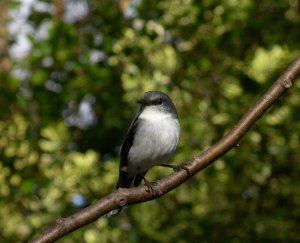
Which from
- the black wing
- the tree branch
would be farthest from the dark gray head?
the tree branch

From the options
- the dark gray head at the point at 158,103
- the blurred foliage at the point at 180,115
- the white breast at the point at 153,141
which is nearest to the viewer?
the white breast at the point at 153,141

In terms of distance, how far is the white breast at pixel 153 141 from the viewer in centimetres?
461

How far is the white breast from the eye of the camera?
4.61m

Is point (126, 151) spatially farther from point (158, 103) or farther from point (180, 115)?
point (180, 115)

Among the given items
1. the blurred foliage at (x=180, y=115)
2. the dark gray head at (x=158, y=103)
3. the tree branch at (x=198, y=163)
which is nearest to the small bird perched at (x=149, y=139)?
the dark gray head at (x=158, y=103)

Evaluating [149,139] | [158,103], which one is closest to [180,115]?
[158,103]

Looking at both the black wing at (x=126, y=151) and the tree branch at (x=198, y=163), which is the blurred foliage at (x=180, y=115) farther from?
the tree branch at (x=198, y=163)

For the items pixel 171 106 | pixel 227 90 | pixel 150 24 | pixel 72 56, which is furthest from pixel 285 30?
pixel 171 106

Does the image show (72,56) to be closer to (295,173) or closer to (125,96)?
(125,96)

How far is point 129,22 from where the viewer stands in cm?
834

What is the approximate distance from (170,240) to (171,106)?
279 centimetres

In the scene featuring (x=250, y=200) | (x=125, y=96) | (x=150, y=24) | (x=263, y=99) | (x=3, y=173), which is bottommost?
(x=250, y=200)

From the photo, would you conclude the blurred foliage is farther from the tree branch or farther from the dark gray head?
the tree branch

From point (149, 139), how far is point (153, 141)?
2.5 inches
